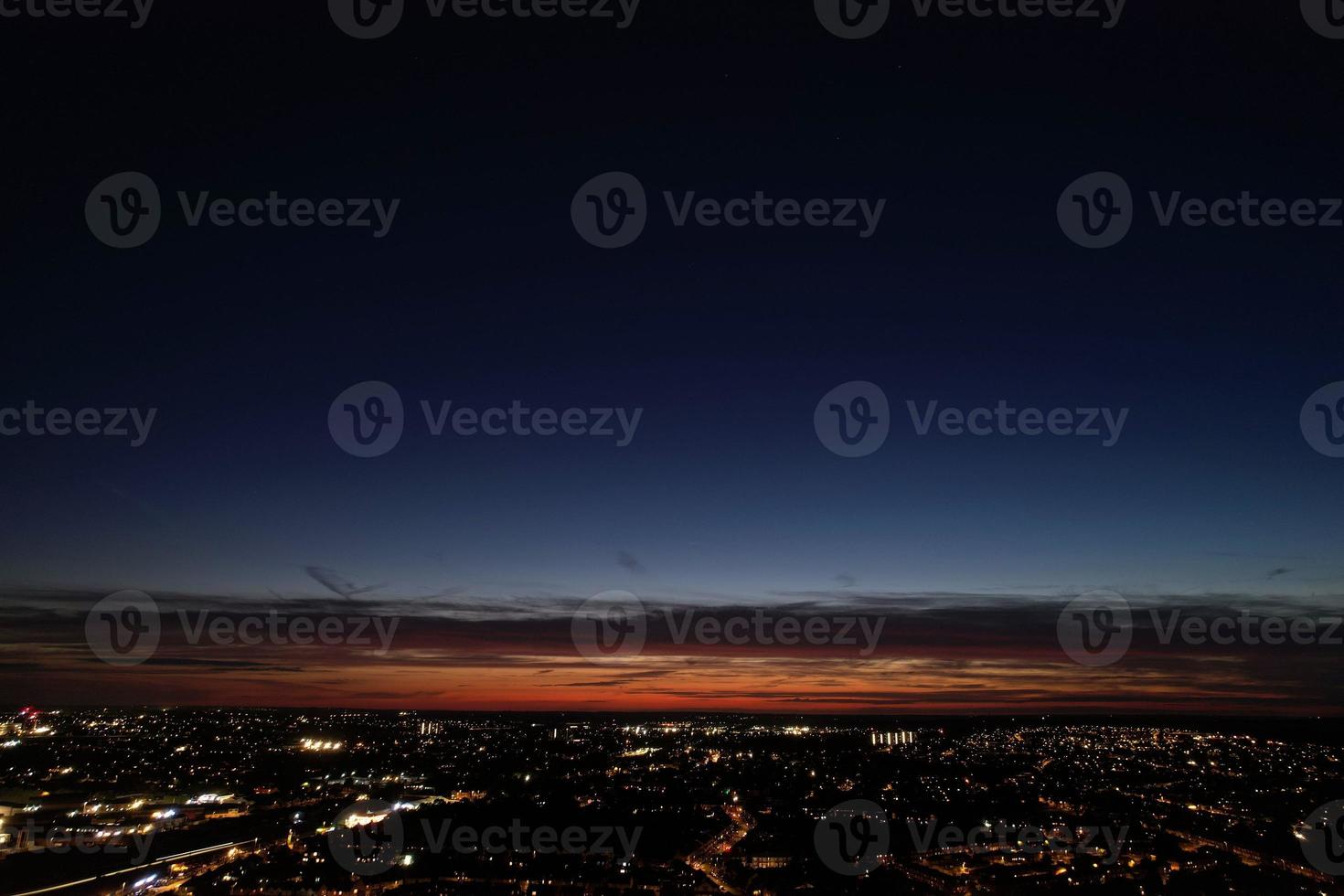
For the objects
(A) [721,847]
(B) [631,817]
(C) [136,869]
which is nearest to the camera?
(C) [136,869]

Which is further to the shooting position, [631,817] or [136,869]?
[631,817]

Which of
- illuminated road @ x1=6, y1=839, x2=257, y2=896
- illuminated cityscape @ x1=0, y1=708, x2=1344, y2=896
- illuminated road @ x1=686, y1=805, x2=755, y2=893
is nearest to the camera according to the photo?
illuminated road @ x1=6, y1=839, x2=257, y2=896

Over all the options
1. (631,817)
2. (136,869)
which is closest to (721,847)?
(631,817)

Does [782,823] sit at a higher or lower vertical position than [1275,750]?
lower

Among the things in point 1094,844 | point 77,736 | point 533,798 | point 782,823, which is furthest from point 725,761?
point 77,736

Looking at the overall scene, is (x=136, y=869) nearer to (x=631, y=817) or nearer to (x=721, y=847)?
(x=631, y=817)

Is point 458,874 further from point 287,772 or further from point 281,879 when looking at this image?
point 287,772

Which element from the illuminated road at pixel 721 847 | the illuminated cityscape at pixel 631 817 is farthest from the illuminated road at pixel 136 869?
the illuminated road at pixel 721 847

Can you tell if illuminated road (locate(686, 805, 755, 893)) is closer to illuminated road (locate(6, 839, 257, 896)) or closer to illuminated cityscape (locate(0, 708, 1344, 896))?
illuminated cityscape (locate(0, 708, 1344, 896))

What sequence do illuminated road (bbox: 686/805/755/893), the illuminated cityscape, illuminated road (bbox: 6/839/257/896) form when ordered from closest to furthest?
illuminated road (bbox: 6/839/257/896)
the illuminated cityscape
illuminated road (bbox: 686/805/755/893)

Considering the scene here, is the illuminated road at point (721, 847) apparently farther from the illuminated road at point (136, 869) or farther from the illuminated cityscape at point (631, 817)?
the illuminated road at point (136, 869)

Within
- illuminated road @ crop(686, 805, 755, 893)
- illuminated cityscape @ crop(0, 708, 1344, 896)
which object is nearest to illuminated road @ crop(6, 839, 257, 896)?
illuminated cityscape @ crop(0, 708, 1344, 896)
